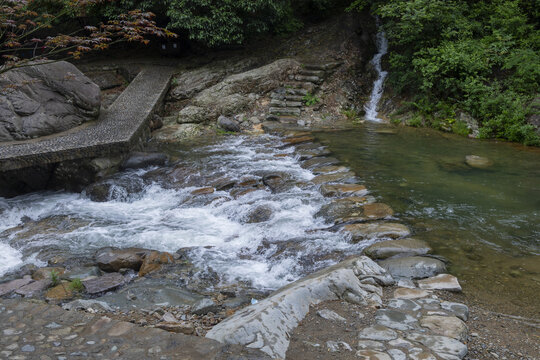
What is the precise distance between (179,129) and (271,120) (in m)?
2.59

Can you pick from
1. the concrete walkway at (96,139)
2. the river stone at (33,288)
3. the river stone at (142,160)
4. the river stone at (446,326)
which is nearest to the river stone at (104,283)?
the river stone at (33,288)

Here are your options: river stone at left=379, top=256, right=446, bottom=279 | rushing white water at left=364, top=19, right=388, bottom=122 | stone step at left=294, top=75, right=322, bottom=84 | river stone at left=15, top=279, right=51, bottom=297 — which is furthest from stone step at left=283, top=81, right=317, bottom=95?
river stone at left=15, top=279, right=51, bottom=297

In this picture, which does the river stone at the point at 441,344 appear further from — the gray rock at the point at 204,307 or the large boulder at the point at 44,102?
the large boulder at the point at 44,102

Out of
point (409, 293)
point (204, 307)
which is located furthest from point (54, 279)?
point (409, 293)

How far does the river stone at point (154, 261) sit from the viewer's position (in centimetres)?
468

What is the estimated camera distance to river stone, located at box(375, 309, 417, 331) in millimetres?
3016

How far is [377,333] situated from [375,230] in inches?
86.9

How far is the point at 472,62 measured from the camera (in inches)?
384

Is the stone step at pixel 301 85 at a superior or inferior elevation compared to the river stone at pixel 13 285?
superior

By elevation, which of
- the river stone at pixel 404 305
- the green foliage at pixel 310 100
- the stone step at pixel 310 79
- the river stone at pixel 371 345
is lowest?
the river stone at pixel 404 305

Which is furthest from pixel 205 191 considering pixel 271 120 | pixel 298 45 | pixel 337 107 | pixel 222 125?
pixel 298 45

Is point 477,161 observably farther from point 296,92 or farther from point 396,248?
point 296,92

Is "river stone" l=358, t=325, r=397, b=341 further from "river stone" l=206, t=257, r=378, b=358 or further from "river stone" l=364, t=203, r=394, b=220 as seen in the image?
"river stone" l=364, t=203, r=394, b=220

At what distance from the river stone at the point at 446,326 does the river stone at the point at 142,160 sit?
648 cm
